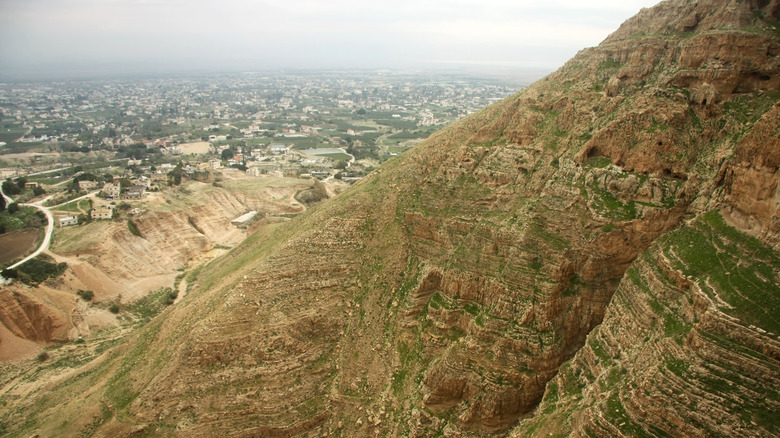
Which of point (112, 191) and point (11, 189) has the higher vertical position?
point (112, 191)

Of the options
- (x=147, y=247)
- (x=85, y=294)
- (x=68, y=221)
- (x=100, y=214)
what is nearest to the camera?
(x=85, y=294)

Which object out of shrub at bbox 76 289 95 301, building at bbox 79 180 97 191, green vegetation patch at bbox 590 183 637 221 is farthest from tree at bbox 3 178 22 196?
green vegetation patch at bbox 590 183 637 221

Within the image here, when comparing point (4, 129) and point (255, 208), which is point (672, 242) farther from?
point (4, 129)

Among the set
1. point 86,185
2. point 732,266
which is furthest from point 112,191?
point 732,266

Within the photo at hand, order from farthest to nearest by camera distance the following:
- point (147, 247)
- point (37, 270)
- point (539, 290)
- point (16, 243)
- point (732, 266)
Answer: point (147, 247) < point (16, 243) < point (37, 270) < point (539, 290) < point (732, 266)

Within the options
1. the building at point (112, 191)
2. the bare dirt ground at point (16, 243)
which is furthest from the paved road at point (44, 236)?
the building at point (112, 191)

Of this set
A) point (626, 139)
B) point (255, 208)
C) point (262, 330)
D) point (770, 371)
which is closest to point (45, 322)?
point (262, 330)

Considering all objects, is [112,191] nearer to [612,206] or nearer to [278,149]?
[278,149]
